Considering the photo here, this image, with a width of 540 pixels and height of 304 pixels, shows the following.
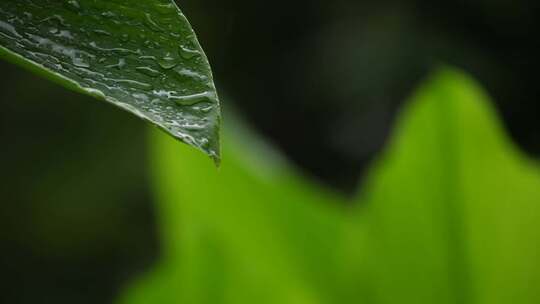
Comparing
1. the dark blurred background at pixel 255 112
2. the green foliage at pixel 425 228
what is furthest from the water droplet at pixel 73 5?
the dark blurred background at pixel 255 112

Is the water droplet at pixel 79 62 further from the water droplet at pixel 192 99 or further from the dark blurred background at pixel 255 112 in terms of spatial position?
the dark blurred background at pixel 255 112

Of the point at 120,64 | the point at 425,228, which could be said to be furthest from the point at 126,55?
the point at 425,228

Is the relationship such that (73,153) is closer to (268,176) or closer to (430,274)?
(268,176)

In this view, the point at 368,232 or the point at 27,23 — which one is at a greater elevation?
the point at 27,23

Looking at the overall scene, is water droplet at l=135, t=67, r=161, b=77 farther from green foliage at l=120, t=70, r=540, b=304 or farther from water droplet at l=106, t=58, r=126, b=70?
green foliage at l=120, t=70, r=540, b=304

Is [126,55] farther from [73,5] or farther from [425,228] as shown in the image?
[425,228]

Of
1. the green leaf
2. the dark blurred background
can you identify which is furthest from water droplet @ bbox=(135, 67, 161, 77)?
the dark blurred background

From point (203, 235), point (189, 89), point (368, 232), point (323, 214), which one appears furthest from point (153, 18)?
point (323, 214)
